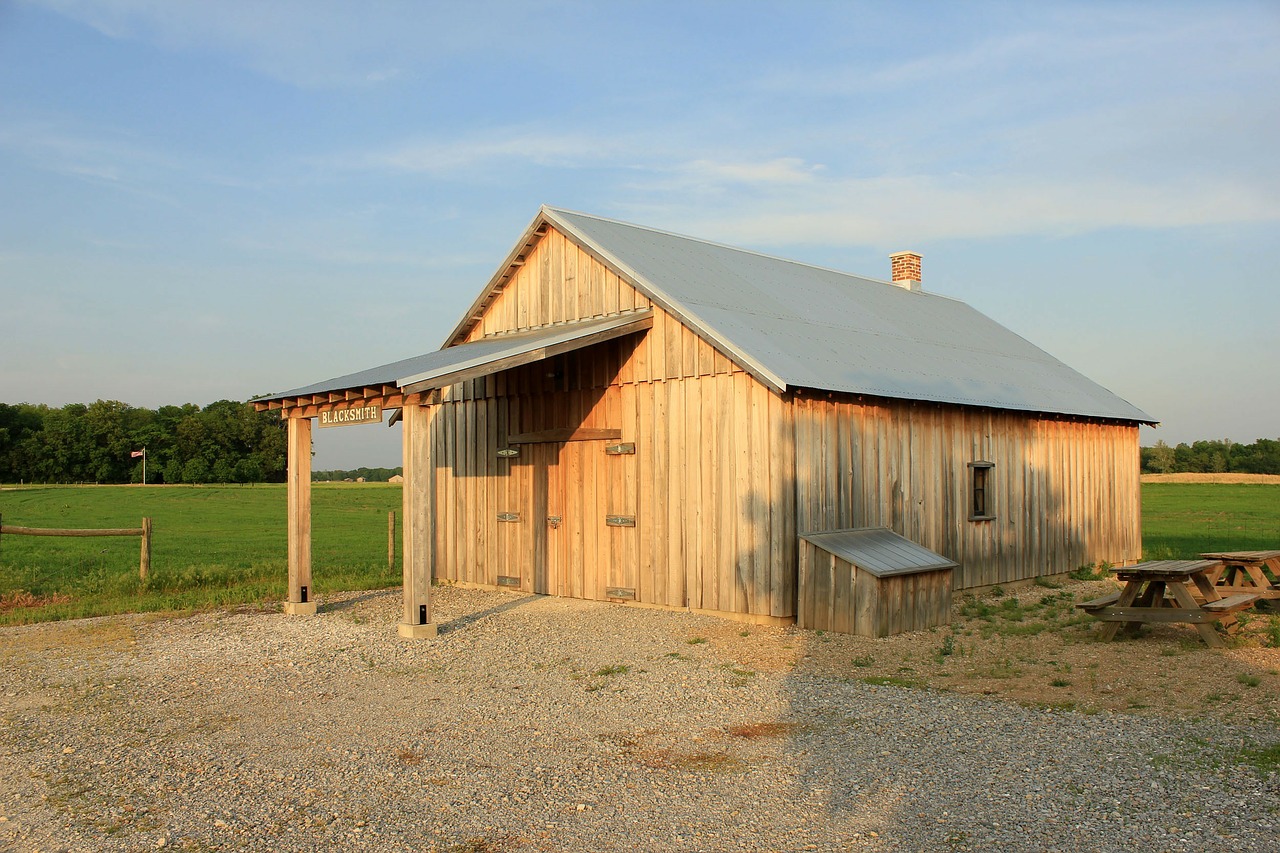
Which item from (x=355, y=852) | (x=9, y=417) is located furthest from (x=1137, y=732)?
(x=9, y=417)

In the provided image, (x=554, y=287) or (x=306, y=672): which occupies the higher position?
(x=554, y=287)

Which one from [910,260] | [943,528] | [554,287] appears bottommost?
[943,528]

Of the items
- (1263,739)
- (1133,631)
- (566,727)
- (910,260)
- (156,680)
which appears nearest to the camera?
(1263,739)

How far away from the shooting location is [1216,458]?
90.8 metres

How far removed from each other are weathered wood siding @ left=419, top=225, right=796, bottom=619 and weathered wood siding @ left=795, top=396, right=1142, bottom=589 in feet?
2.79

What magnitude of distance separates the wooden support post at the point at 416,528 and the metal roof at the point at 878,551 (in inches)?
194

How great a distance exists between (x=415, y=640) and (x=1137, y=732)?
827 cm

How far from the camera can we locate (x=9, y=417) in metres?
94.8

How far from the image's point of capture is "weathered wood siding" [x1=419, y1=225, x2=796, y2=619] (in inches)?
548

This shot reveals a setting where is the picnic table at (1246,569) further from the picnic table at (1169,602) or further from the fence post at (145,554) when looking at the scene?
the fence post at (145,554)

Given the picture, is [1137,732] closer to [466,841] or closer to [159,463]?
[466,841]

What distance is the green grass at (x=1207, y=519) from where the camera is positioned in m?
26.6

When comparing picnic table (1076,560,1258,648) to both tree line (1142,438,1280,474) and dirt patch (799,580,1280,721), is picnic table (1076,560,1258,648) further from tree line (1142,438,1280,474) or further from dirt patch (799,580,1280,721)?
tree line (1142,438,1280,474)

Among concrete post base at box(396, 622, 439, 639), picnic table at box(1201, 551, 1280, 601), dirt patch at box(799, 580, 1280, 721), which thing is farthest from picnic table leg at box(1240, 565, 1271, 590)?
concrete post base at box(396, 622, 439, 639)
